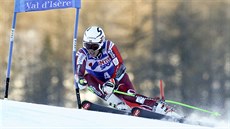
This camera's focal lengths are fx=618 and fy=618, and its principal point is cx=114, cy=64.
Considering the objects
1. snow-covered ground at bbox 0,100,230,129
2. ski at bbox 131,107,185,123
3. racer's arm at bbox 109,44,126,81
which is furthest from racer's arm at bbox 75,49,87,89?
snow-covered ground at bbox 0,100,230,129

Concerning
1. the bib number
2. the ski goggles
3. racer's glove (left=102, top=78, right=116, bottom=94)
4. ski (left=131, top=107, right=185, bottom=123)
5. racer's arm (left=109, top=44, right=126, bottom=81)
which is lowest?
ski (left=131, top=107, right=185, bottom=123)

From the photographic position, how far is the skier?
7016 mm

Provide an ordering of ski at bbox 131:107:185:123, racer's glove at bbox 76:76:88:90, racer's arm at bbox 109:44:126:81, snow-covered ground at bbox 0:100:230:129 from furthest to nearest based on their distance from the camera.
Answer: racer's arm at bbox 109:44:126:81 < racer's glove at bbox 76:76:88:90 < ski at bbox 131:107:185:123 < snow-covered ground at bbox 0:100:230:129

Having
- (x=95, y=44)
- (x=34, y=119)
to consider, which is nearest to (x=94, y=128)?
(x=34, y=119)

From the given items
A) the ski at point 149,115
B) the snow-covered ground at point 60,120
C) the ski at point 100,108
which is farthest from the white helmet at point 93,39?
the snow-covered ground at point 60,120

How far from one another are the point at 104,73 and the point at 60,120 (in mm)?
2548

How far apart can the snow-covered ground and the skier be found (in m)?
1.55

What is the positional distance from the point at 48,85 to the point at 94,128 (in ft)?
41.1

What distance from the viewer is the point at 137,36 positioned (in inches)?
616

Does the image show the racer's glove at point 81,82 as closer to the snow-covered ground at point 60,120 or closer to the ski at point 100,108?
the ski at point 100,108

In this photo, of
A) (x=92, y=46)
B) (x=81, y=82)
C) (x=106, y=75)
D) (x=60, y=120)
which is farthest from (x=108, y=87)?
(x=60, y=120)

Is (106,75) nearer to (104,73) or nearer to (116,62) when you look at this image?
(104,73)

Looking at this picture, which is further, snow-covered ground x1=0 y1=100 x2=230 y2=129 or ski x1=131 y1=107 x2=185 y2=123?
ski x1=131 y1=107 x2=185 y2=123

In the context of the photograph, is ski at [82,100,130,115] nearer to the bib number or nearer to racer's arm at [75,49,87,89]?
racer's arm at [75,49,87,89]
